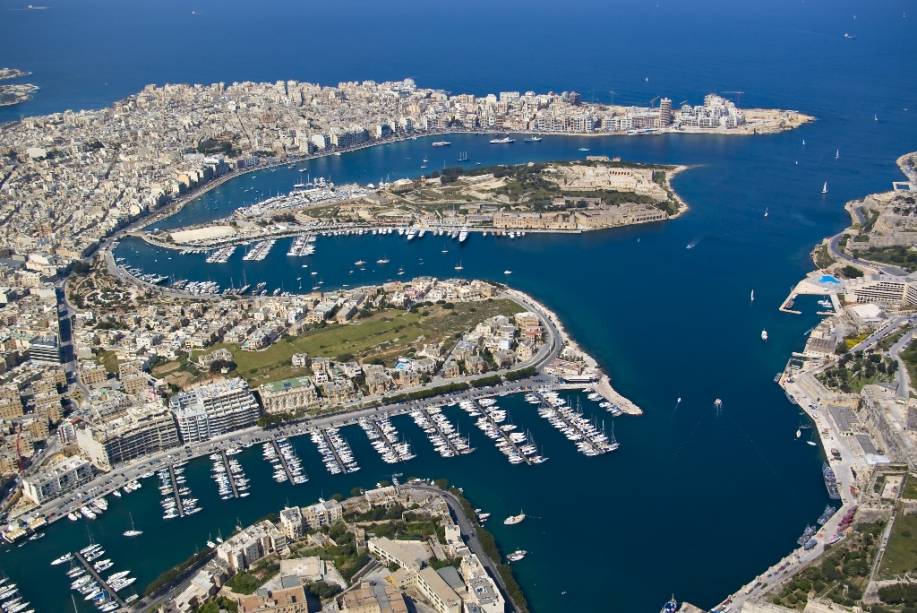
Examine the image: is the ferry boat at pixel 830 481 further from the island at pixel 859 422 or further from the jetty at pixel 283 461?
the jetty at pixel 283 461

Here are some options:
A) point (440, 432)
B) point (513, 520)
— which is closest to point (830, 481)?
point (513, 520)

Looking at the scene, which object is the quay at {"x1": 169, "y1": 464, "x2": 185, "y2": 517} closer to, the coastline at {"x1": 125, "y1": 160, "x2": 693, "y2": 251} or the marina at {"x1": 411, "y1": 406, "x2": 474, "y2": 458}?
the marina at {"x1": 411, "y1": 406, "x2": 474, "y2": 458}

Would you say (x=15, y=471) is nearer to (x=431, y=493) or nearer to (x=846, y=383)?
(x=431, y=493)

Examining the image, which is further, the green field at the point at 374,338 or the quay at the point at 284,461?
the green field at the point at 374,338

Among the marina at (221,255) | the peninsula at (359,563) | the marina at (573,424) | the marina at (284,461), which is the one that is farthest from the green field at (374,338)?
the marina at (221,255)

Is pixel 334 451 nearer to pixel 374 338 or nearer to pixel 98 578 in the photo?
pixel 98 578

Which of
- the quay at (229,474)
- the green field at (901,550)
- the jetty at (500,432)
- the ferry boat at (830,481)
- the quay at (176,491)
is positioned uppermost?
the green field at (901,550)

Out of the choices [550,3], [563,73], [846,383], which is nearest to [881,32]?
[563,73]
